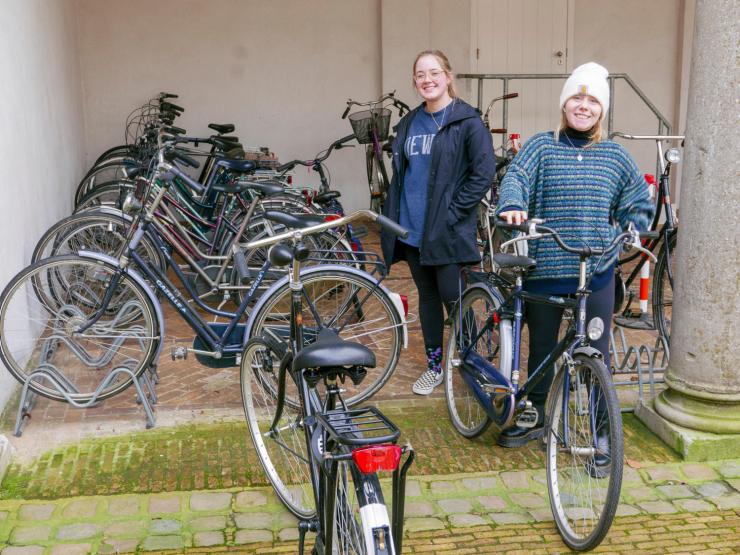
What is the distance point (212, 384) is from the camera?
5488 millimetres

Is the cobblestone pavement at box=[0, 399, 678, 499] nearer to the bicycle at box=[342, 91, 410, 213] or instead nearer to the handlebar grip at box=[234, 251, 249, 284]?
the handlebar grip at box=[234, 251, 249, 284]

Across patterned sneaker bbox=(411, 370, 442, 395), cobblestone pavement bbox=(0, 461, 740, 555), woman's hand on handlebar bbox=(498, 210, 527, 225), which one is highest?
woman's hand on handlebar bbox=(498, 210, 527, 225)

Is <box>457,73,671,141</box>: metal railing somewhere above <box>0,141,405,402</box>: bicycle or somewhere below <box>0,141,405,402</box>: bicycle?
above

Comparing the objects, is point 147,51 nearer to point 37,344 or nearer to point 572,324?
point 37,344

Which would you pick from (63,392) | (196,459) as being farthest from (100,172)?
(196,459)

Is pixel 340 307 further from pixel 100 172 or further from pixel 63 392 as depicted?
pixel 100 172

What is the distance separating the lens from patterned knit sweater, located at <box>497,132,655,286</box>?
4.17 meters

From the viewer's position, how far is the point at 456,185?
5.04m

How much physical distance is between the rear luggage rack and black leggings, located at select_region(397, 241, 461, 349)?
226cm

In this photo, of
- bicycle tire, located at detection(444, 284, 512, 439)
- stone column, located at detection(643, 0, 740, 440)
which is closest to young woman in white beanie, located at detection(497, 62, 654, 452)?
bicycle tire, located at detection(444, 284, 512, 439)

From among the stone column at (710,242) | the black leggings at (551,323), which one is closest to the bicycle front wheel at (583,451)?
the black leggings at (551,323)

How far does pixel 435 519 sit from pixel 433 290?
1.64 metres

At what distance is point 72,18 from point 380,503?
8230 mm

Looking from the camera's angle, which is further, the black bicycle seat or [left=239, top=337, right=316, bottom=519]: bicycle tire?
the black bicycle seat
